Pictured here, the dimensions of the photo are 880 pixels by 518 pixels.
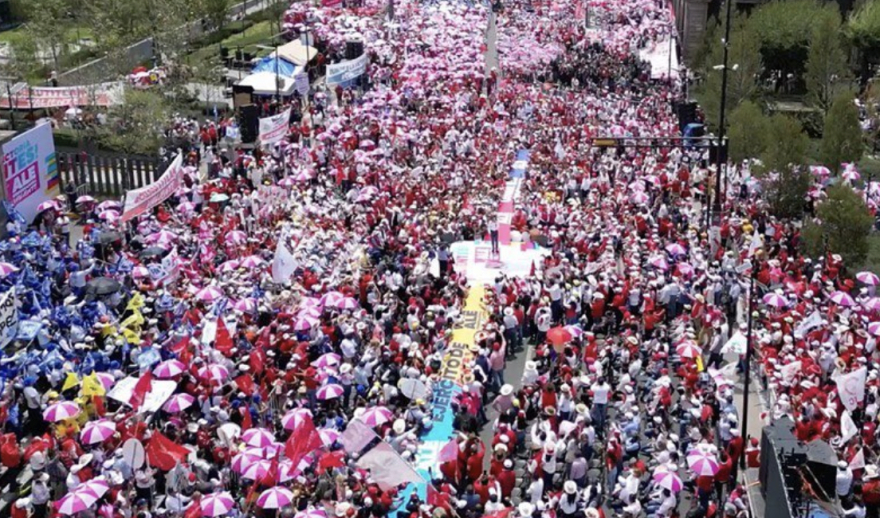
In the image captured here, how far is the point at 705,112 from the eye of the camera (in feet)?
165

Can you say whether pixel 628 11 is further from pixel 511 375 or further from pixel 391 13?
pixel 511 375

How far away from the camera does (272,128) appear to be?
43.0 meters

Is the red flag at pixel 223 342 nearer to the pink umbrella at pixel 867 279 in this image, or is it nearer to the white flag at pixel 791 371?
the white flag at pixel 791 371

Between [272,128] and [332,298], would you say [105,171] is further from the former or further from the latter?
[332,298]

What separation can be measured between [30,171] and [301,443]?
2216cm

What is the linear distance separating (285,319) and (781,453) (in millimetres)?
12215

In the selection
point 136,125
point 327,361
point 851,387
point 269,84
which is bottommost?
point 851,387

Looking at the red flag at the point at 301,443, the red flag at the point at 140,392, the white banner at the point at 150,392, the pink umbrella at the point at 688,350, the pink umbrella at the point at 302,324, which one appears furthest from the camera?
the pink umbrella at the point at 302,324

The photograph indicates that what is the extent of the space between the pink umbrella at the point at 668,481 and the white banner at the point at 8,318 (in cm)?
1505

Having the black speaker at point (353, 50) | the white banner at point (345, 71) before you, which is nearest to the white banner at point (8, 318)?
the white banner at point (345, 71)

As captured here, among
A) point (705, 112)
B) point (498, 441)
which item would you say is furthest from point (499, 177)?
point (498, 441)

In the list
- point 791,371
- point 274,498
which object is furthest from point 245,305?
point 791,371

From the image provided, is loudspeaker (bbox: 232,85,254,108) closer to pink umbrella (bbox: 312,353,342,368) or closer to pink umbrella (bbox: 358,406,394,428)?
pink umbrella (bbox: 312,353,342,368)

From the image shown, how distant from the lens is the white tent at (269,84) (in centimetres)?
5325
